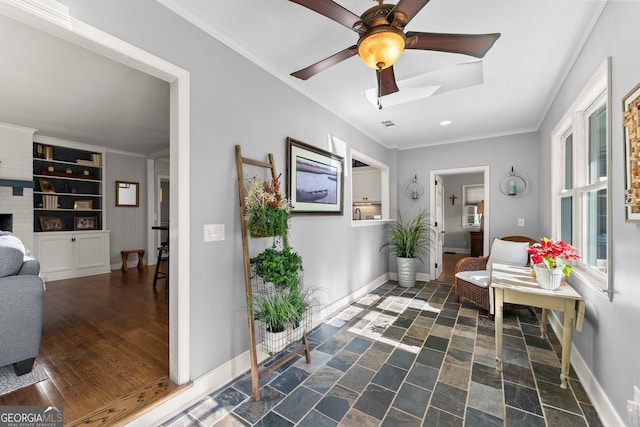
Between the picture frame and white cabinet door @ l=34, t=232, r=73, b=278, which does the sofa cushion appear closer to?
white cabinet door @ l=34, t=232, r=73, b=278

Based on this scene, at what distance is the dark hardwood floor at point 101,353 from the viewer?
1686 mm

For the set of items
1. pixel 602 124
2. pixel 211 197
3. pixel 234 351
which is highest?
pixel 602 124

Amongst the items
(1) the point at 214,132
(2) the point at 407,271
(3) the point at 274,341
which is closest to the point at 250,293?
(3) the point at 274,341

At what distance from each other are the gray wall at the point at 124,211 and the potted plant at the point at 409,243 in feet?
17.6

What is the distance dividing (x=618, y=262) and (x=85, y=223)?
24.4ft

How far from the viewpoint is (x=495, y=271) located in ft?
8.48

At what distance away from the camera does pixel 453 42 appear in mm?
1522

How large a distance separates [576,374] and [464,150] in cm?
352

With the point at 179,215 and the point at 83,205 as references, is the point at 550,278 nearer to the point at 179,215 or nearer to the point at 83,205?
the point at 179,215

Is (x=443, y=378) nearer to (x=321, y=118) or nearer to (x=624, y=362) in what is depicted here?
(x=624, y=362)

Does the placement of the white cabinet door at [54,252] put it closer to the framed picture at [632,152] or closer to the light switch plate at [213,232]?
the light switch plate at [213,232]

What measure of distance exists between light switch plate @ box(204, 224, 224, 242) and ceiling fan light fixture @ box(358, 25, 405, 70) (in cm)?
149

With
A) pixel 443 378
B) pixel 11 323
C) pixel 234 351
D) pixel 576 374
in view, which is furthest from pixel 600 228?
pixel 11 323

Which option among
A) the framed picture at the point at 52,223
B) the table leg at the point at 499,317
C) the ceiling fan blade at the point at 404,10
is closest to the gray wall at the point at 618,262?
the table leg at the point at 499,317
